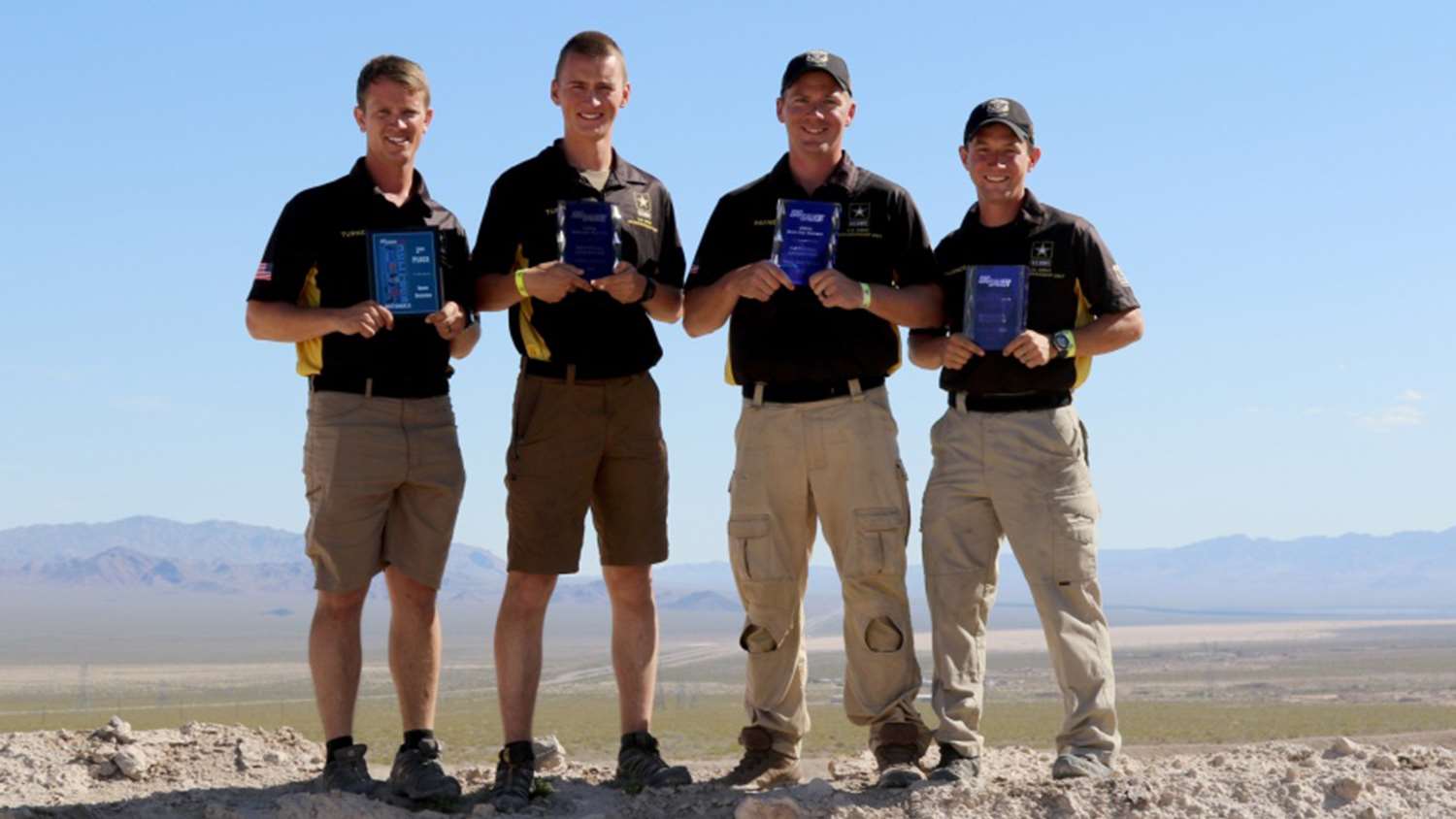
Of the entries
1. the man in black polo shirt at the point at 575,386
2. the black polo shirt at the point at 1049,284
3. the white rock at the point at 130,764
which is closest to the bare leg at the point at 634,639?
the man in black polo shirt at the point at 575,386

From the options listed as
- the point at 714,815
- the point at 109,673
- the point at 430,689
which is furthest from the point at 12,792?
the point at 109,673

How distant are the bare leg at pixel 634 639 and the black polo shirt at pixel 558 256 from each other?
0.91 meters

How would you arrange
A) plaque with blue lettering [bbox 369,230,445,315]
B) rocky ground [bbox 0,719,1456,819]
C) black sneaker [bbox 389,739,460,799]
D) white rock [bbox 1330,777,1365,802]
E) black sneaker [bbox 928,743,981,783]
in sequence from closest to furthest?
1. rocky ground [bbox 0,719,1456,819]
2. black sneaker [bbox 928,743,981,783]
3. white rock [bbox 1330,777,1365,802]
4. plaque with blue lettering [bbox 369,230,445,315]
5. black sneaker [bbox 389,739,460,799]

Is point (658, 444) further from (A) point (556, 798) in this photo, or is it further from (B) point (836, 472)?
(A) point (556, 798)

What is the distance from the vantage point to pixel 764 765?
6.93 metres

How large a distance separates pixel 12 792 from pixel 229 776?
1.00m

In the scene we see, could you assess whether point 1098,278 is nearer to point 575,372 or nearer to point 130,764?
point 575,372

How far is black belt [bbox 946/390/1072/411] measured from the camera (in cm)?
665

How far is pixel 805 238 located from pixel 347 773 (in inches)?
118

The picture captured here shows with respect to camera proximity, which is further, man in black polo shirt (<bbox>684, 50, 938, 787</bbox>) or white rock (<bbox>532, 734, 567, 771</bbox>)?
white rock (<bbox>532, 734, 567, 771</bbox>)

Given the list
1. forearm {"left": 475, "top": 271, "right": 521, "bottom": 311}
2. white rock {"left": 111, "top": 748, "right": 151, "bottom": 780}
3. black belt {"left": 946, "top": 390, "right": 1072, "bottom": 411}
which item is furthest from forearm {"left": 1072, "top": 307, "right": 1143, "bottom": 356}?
white rock {"left": 111, "top": 748, "right": 151, "bottom": 780}

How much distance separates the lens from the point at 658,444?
685 cm

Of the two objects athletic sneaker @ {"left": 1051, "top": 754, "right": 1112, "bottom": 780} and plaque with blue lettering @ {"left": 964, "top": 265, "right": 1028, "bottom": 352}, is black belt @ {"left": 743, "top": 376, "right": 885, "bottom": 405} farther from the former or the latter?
athletic sneaker @ {"left": 1051, "top": 754, "right": 1112, "bottom": 780}

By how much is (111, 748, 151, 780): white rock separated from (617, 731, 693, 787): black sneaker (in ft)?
8.91
